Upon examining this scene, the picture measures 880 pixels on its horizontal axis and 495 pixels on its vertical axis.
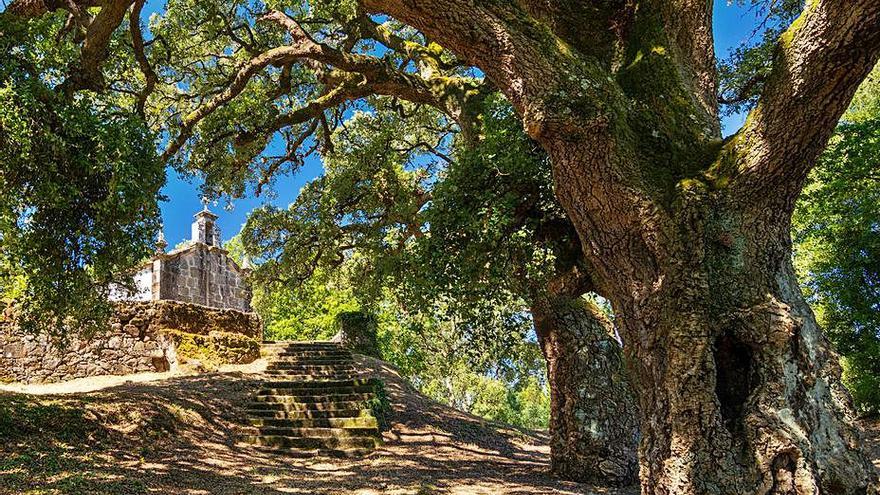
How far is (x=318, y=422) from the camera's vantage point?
944cm

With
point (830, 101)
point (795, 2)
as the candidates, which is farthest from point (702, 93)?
point (795, 2)

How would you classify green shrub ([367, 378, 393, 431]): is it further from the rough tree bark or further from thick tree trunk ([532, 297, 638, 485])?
the rough tree bark

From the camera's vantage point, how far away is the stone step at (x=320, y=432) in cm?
901

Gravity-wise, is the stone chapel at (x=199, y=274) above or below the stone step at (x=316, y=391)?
Answer: above

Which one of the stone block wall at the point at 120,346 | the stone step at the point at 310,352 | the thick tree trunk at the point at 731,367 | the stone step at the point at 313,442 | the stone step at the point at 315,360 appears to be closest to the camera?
the thick tree trunk at the point at 731,367

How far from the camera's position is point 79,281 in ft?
18.6

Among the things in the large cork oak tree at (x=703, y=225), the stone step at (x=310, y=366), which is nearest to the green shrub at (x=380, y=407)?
the stone step at (x=310, y=366)

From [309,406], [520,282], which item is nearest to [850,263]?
[520,282]

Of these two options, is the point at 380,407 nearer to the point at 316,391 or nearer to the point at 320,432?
the point at 316,391

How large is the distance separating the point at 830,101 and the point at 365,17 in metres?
7.04

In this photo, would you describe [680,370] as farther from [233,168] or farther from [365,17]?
[233,168]

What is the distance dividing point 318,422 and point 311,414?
0.36 meters

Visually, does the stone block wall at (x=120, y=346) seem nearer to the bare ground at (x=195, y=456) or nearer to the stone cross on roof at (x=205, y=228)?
the bare ground at (x=195, y=456)

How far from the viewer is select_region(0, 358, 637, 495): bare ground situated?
5613 mm
